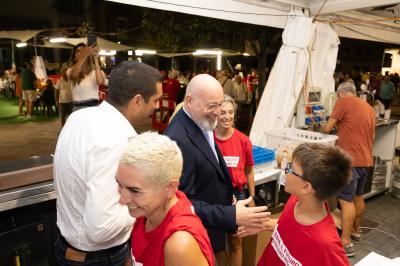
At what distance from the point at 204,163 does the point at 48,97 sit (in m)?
11.9

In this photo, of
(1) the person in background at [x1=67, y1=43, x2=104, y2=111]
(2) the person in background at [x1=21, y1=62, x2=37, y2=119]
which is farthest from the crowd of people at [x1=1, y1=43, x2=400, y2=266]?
(2) the person in background at [x1=21, y1=62, x2=37, y2=119]

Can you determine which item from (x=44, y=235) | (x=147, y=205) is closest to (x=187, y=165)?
(x=147, y=205)

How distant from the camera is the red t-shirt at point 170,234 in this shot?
3.62 ft

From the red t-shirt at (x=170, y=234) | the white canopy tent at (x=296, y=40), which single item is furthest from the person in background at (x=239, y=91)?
the red t-shirt at (x=170, y=234)

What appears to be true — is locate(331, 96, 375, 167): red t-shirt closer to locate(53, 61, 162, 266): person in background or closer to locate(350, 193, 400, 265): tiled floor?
locate(350, 193, 400, 265): tiled floor

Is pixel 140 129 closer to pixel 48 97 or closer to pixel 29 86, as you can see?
pixel 48 97

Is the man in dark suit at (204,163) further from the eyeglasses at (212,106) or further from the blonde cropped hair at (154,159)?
the blonde cropped hair at (154,159)

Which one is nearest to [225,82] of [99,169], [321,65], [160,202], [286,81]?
[321,65]

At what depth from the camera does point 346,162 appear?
1622 mm

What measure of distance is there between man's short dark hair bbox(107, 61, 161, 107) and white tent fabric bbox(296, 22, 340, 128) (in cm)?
335

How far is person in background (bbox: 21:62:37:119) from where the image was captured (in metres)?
11.5

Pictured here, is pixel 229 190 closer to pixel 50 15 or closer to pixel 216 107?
pixel 216 107

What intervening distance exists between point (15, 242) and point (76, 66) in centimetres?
268

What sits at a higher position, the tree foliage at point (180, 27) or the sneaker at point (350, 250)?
the tree foliage at point (180, 27)
